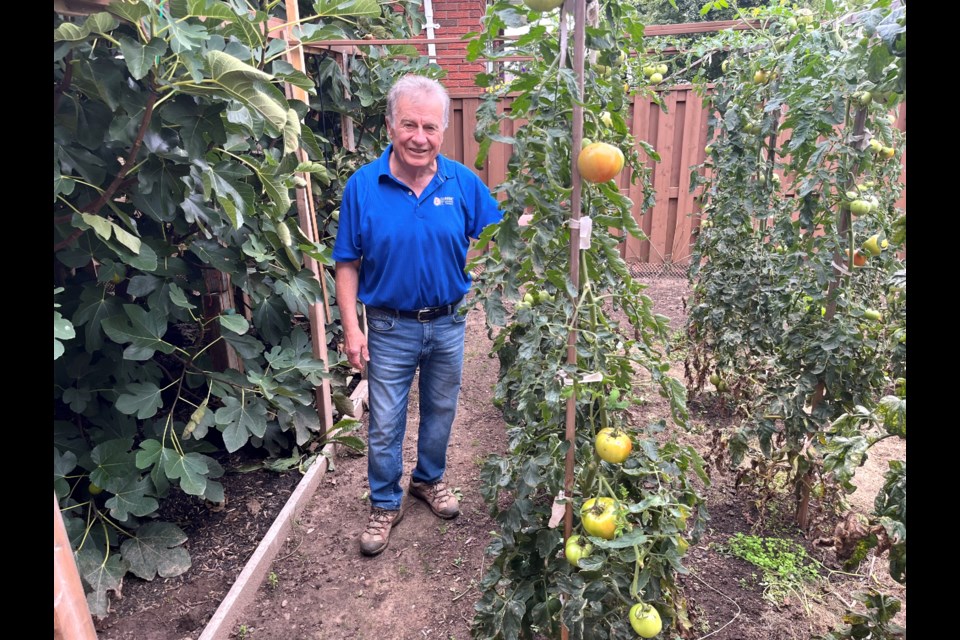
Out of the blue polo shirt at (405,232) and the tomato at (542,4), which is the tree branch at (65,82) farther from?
the tomato at (542,4)

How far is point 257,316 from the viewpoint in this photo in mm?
2621

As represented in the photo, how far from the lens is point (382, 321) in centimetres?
235

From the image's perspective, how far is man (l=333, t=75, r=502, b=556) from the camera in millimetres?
2199

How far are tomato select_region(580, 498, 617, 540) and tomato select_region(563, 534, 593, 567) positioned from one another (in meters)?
0.07

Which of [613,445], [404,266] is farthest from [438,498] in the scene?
[613,445]

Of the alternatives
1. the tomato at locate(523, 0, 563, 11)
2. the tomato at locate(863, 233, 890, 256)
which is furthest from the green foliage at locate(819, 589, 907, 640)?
the tomato at locate(523, 0, 563, 11)

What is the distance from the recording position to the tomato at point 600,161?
1326mm

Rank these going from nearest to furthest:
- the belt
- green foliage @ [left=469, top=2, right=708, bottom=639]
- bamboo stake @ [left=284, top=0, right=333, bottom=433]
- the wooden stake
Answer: the wooden stake < green foliage @ [left=469, top=2, right=708, bottom=639] < the belt < bamboo stake @ [left=284, top=0, right=333, bottom=433]

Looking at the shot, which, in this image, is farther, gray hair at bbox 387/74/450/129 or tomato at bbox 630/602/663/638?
gray hair at bbox 387/74/450/129

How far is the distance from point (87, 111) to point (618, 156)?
1667mm

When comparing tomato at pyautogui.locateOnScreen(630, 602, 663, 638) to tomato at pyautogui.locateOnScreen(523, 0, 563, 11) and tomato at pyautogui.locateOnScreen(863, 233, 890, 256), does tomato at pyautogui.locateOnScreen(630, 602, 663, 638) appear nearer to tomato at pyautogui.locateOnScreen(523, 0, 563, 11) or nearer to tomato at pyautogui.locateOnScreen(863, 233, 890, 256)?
tomato at pyautogui.locateOnScreen(523, 0, 563, 11)

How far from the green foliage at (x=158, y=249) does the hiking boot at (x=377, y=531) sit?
0.60 meters
